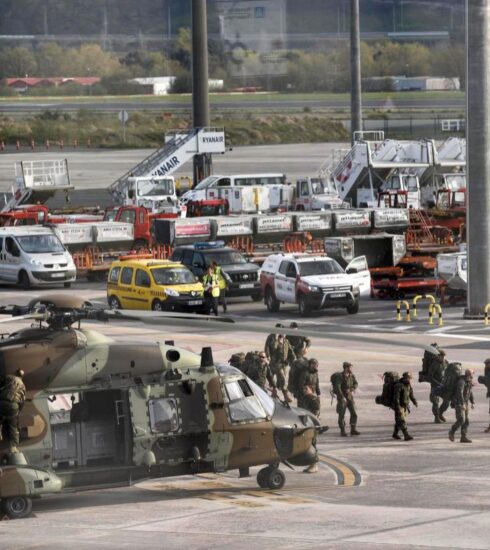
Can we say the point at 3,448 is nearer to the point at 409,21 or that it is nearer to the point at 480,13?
the point at 480,13

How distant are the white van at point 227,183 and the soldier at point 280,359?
107ft

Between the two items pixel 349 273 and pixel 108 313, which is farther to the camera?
pixel 349 273

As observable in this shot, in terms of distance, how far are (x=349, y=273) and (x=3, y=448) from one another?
71.4 ft

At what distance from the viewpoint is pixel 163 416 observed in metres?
18.2

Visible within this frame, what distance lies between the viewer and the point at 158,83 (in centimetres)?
13112

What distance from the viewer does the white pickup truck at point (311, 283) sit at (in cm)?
3612

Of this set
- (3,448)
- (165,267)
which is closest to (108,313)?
(3,448)

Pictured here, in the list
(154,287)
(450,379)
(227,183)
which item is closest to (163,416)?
(450,379)

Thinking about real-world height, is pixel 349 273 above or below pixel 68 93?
below

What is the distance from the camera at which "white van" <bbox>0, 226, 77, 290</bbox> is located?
1638 inches

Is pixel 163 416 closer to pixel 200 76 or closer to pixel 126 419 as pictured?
pixel 126 419

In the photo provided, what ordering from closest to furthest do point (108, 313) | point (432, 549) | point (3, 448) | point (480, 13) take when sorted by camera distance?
1. point (432, 549)
2. point (108, 313)
3. point (3, 448)
4. point (480, 13)

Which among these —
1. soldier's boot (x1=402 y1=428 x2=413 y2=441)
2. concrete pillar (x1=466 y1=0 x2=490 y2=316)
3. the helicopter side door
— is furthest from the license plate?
the helicopter side door

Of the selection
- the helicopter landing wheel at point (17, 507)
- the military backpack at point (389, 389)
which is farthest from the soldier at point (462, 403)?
the helicopter landing wheel at point (17, 507)
